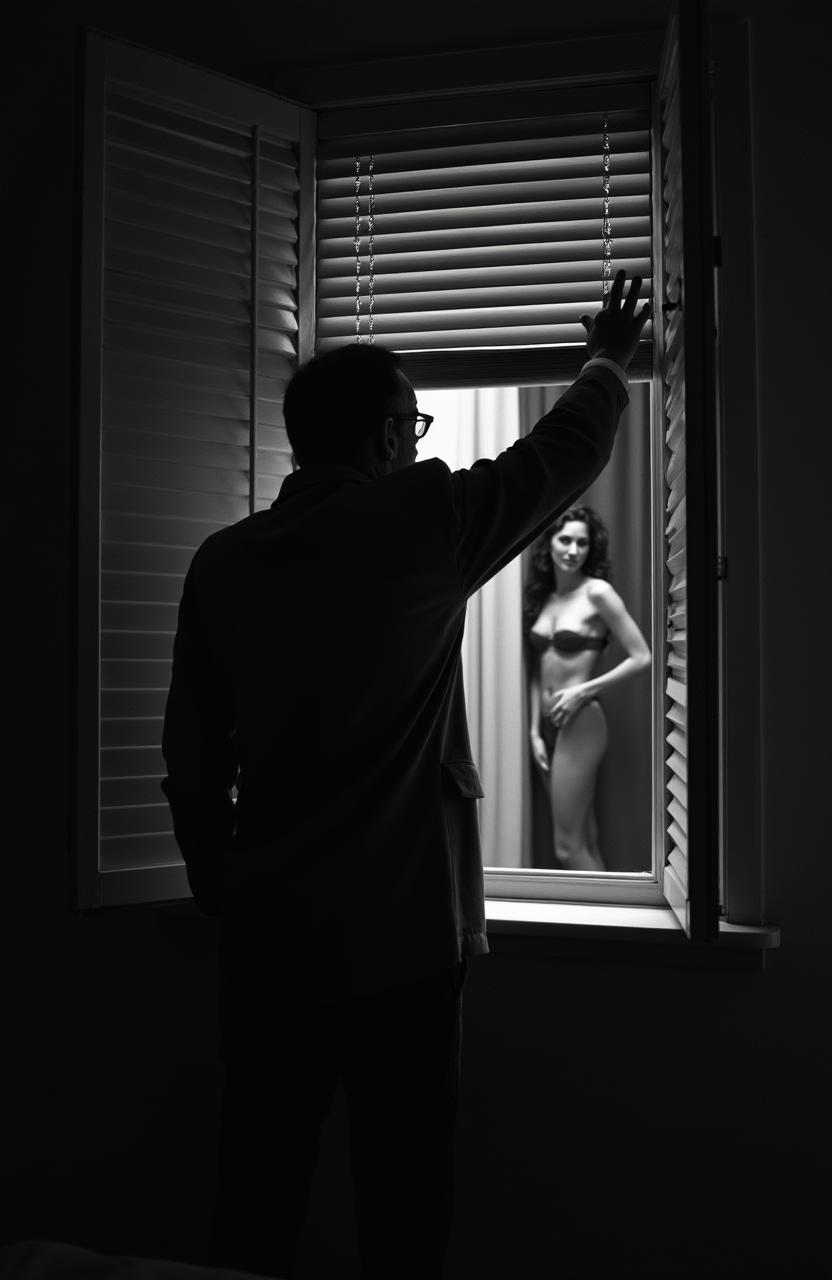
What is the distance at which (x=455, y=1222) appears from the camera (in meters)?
1.84

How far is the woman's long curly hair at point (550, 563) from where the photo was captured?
3.54 meters

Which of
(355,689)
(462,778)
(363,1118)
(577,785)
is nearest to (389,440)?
(355,689)

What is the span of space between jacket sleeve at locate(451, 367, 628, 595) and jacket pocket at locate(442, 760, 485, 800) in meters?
0.23

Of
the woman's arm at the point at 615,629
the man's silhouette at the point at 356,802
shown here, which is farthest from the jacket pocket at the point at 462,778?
the woman's arm at the point at 615,629

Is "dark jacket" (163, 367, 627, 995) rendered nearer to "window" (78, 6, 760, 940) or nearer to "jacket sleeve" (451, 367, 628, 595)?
"jacket sleeve" (451, 367, 628, 595)

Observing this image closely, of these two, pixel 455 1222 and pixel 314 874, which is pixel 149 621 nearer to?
pixel 314 874

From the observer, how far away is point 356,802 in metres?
1.27

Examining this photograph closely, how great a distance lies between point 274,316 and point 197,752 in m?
0.87

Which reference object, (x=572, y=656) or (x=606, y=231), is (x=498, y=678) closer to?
(x=572, y=656)

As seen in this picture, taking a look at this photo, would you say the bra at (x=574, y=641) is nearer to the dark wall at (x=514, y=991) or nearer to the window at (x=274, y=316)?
the window at (x=274, y=316)

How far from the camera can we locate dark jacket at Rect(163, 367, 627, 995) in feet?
4.12

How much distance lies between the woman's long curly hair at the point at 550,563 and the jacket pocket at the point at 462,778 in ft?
7.13

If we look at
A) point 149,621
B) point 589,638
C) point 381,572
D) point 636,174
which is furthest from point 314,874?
point 589,638

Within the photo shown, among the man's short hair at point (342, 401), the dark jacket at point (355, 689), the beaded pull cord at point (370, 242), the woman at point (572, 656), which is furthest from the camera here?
the woman at point (572, 656)
